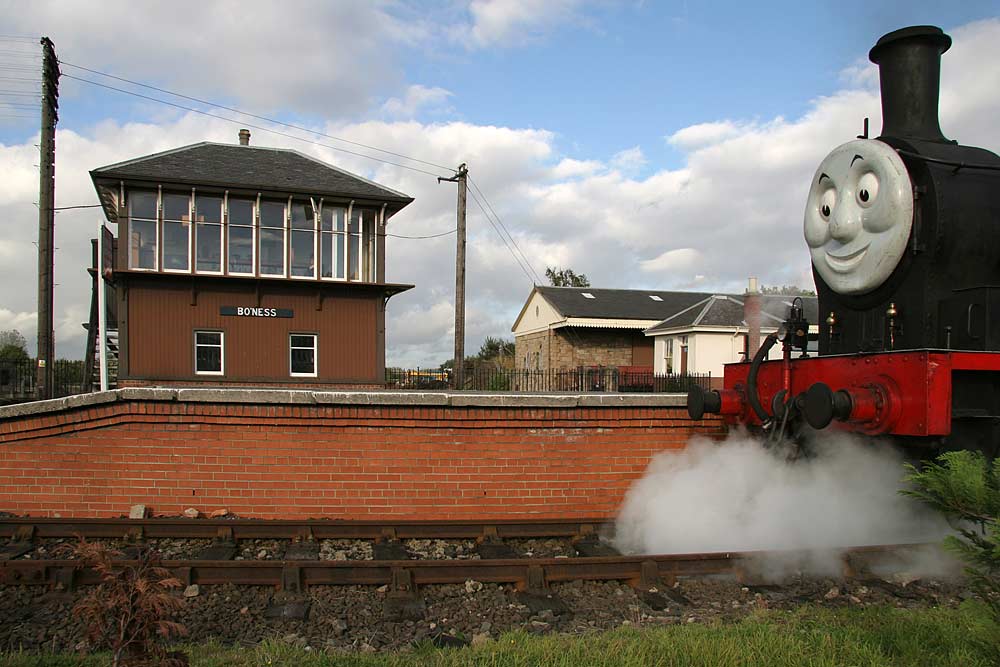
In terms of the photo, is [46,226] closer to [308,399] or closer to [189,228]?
[189,228]

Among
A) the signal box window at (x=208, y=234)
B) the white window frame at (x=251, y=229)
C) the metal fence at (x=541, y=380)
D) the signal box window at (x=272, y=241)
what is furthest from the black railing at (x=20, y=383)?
the metal fence at (x=541, y=380)

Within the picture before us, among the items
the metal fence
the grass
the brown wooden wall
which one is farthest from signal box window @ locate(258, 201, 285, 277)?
the grass

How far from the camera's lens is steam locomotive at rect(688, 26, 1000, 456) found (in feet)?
17.2

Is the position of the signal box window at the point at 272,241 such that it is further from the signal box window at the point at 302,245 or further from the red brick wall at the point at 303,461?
the red brick wall at the point at 303,461

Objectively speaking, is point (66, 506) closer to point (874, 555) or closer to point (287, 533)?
point (287, 533)

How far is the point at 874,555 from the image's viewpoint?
231 inches

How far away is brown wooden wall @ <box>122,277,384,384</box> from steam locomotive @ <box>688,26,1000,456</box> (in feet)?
51.5

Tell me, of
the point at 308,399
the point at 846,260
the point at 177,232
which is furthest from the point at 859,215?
the point at 177,232

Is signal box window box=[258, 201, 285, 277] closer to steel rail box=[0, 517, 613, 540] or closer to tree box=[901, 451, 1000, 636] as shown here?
steel rail box=[0, 517, 613, 540]

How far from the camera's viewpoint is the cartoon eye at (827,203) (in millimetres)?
6286

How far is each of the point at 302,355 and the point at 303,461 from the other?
1417 cm

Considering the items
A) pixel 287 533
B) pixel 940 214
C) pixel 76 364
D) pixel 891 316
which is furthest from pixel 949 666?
pixel 76 364

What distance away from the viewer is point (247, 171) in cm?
2109

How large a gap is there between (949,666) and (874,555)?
2.43 meters
